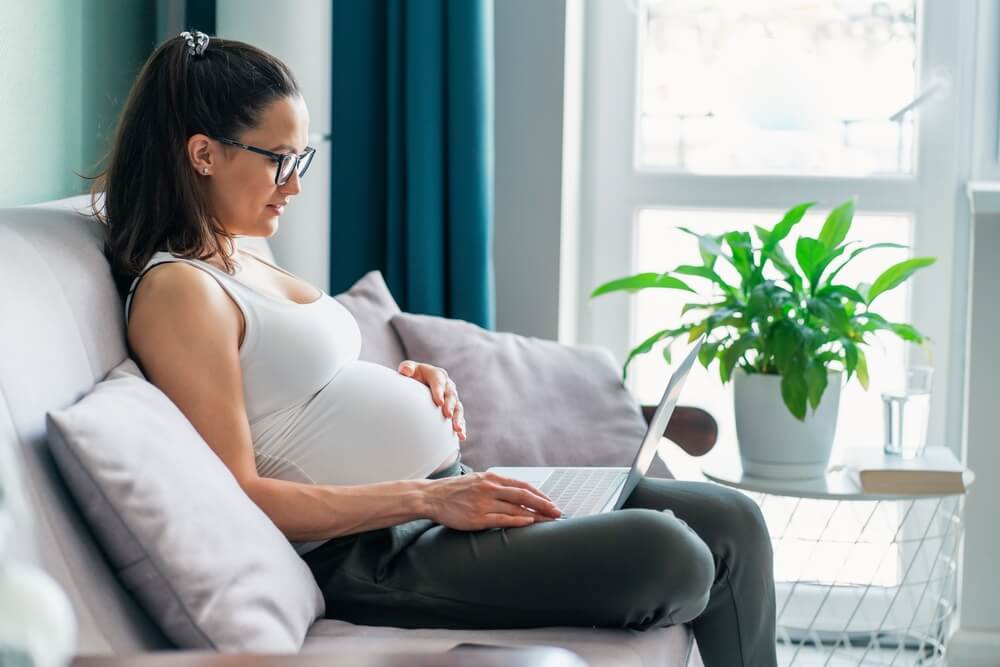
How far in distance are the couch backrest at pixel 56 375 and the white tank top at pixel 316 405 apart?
8cm

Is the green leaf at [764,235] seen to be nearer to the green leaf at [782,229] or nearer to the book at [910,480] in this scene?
the green leaf at [782,229]

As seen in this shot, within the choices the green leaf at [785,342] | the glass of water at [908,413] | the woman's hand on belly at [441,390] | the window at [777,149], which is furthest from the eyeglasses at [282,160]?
the window at [777,149]

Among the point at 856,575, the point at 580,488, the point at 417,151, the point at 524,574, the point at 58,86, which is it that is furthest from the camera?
the point at 856,575

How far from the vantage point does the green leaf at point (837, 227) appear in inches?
82.0

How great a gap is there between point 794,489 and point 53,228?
127 centimetres

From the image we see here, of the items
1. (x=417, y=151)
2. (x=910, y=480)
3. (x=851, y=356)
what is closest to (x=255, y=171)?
(x=417, y=151)

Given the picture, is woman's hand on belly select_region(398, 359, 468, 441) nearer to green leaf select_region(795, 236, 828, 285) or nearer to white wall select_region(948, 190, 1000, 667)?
green leaf select_region(795, 236, 828, 285)

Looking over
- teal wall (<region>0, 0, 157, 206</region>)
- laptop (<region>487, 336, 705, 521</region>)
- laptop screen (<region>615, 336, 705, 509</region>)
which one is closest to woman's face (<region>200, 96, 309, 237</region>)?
teal wall (<region>0, 0, 157, 206</region>)

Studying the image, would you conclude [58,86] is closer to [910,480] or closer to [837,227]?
[837,227]

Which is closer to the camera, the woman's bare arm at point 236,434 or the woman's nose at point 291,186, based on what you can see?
the woman's bare arm at point 236,434

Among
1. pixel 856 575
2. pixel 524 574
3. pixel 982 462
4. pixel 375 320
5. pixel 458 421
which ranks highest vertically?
pixel 375 320

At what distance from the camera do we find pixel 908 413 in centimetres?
207

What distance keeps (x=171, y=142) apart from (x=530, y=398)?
79 cm

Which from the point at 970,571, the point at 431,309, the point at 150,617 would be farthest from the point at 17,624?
the point at 970,571
